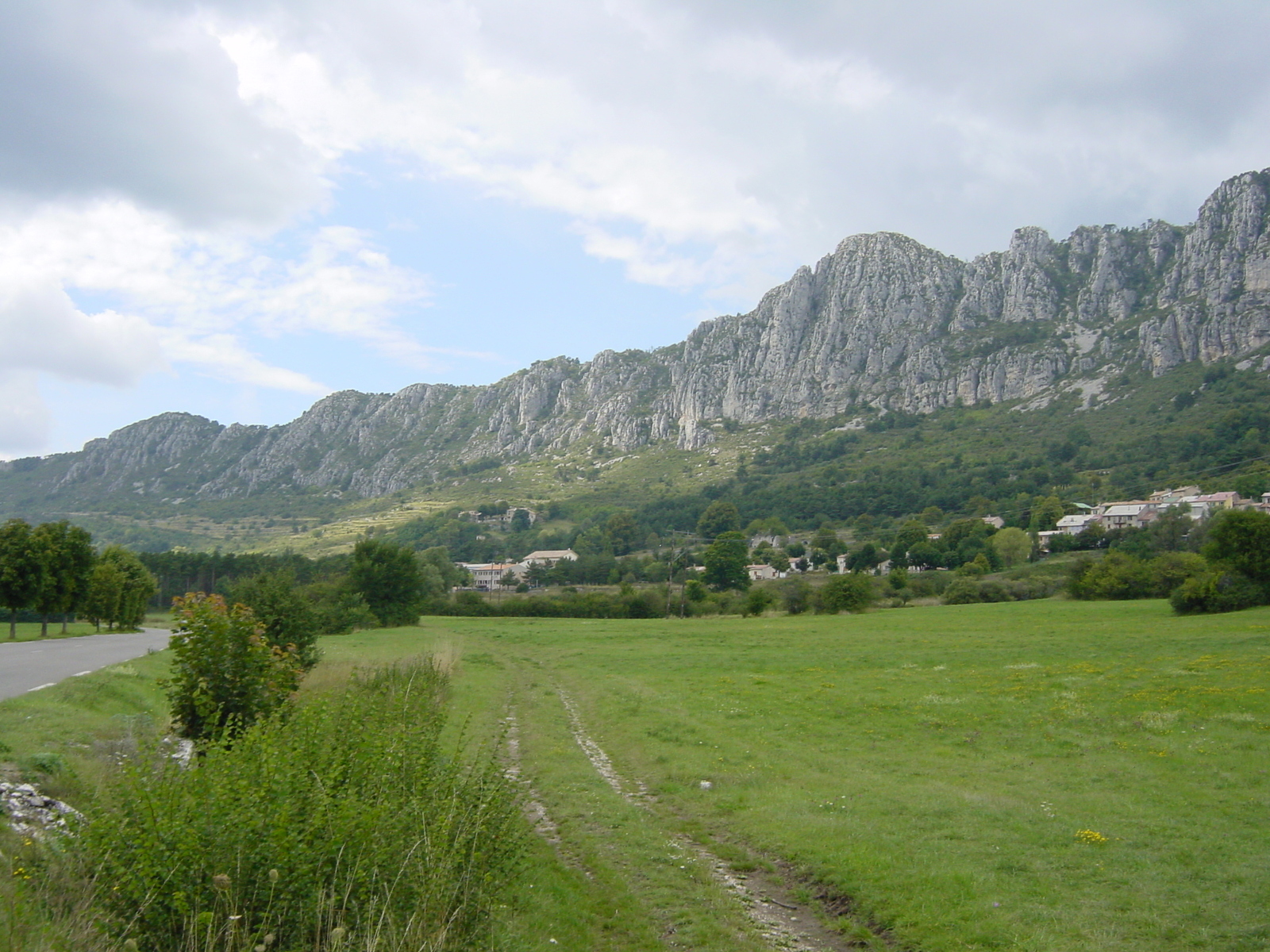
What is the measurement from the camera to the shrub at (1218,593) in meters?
51.0

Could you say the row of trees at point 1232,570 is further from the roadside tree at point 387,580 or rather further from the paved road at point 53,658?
the roadside tree at point 387,580

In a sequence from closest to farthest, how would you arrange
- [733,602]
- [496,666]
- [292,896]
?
[292,896], [496,666], [733,602]

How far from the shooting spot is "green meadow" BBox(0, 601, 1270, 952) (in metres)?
9.37

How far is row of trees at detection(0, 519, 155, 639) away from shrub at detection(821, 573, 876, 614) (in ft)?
198

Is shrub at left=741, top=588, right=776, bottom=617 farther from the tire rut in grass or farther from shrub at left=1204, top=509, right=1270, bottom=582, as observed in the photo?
the tire rut in grass

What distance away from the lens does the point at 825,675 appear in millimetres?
33219

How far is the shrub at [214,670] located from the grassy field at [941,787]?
19.3ft

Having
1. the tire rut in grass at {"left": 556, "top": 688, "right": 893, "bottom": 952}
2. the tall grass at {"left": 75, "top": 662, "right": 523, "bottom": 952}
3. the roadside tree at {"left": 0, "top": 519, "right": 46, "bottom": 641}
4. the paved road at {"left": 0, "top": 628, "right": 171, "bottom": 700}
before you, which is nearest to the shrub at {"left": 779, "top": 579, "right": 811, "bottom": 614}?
the paved road at {"left": 0, "top": 628, "right": 171, "bottom": 700}

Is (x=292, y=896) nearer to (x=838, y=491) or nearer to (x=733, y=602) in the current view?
(x=733, y=602)

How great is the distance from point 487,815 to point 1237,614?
183 ft

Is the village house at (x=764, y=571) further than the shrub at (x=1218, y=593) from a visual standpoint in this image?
Yes

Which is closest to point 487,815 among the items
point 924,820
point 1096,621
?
point 924,820

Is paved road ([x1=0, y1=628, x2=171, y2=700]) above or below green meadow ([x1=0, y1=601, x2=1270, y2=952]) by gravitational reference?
above

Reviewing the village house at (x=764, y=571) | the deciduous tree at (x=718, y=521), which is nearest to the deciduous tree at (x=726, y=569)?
the village house at (x=764, y=571)
